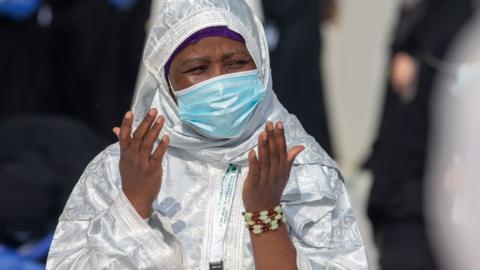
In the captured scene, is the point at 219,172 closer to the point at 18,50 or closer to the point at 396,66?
the point at 396,66

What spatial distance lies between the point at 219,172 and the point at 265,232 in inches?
11.2

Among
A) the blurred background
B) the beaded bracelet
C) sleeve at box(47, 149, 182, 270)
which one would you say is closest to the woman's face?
sleeve at box(47, 149, 182, 270)

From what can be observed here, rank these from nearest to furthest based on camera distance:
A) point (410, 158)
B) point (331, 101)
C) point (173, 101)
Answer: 1. point (173, 101)
2. point (410, 158)
3. point (331, 101)

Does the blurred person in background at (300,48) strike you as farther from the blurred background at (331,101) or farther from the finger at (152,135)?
the finger at (152,135)

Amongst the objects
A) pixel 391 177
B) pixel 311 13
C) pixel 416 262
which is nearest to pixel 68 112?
pixel 311 13

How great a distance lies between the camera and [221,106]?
10.8 feet

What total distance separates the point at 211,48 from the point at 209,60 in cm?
3

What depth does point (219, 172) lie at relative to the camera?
10.9 ft

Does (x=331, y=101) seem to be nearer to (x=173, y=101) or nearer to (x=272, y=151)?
(x=173, y=101)

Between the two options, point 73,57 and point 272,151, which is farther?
point 73,57

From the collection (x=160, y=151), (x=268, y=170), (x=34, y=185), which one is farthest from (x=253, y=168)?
(x=34, y=185)

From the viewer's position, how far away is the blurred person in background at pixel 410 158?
5094 millimetres

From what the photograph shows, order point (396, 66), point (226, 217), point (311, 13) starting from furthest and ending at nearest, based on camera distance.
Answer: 1. point (311, 13)
2. point (396, 66)
3. point (226, 217)

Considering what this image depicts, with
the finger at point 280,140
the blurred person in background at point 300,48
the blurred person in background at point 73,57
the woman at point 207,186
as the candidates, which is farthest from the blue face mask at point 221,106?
the blurred person in background at point 73,57
